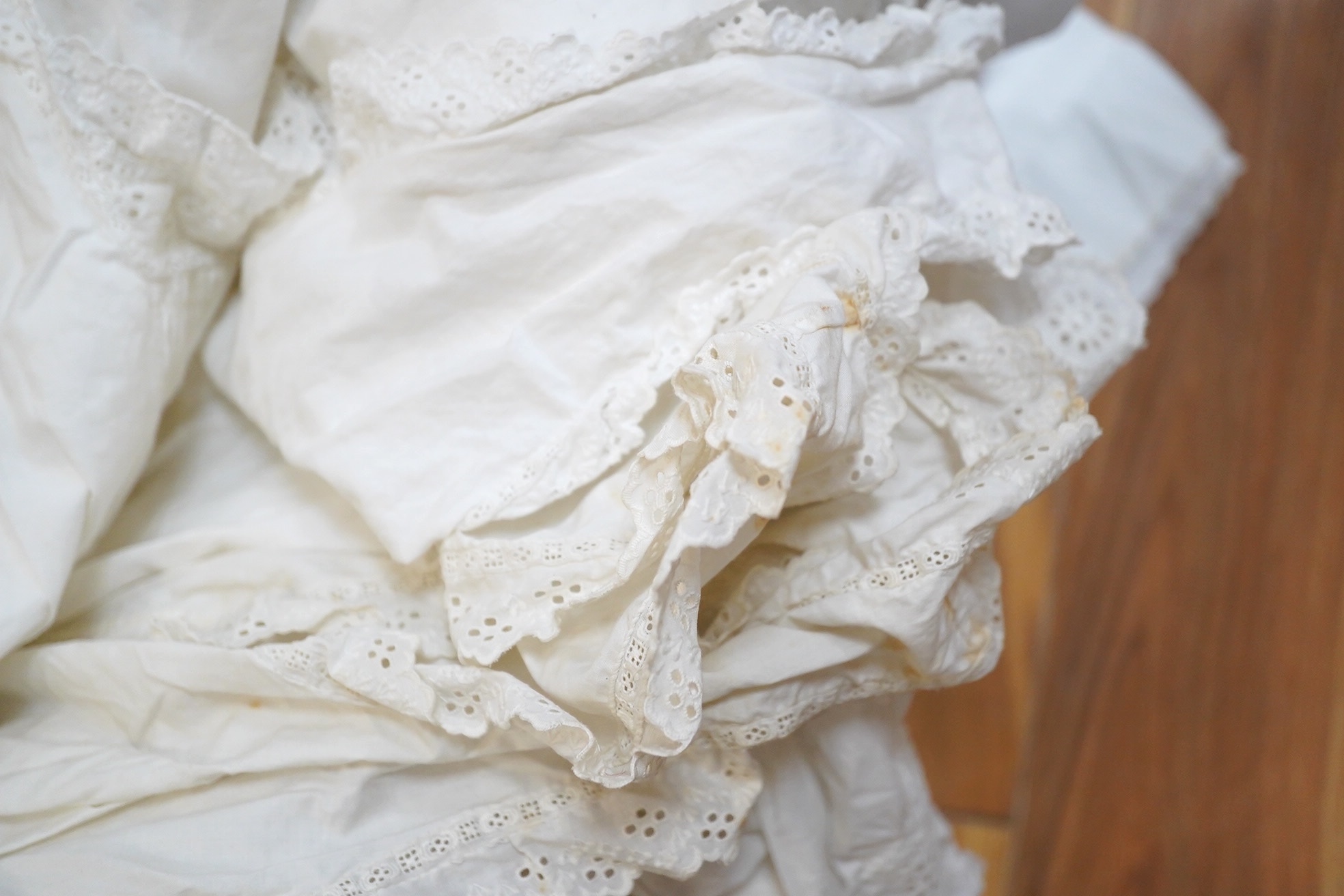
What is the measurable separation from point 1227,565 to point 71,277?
33.4 inches

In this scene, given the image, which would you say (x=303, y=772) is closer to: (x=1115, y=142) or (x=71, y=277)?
(x=71, y=277)

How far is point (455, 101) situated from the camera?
49 cm

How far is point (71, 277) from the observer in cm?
50

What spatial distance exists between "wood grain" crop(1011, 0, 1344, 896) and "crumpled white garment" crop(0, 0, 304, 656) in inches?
28.6

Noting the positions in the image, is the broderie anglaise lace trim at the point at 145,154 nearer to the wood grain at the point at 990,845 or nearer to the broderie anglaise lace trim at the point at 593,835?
the broderie anglaise lace trim at the point at 593,835

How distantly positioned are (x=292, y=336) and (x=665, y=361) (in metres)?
0.20

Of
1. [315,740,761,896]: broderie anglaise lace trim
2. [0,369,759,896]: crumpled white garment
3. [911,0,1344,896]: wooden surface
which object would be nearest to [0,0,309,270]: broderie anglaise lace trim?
[0,369,759,896]: crumpled white garment

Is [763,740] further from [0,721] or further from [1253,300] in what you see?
[1253,300]

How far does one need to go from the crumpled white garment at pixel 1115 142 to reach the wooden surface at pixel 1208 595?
30mm

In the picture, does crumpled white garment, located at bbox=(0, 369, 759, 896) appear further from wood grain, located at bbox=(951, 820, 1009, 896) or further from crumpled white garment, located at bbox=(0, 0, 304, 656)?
wood grain, located at bbox=(951, 820, 1009, 896)

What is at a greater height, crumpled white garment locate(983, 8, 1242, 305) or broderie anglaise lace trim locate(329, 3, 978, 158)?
broderie anglaise lace trim locate(329, 3, 978, 158)

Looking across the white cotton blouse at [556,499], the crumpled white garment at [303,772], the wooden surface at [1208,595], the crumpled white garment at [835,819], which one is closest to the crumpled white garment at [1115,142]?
the wooden surface at [1208,595]

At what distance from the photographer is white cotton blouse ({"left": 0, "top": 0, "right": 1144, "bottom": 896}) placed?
46 centimetres

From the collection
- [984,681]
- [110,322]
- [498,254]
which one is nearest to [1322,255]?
[984,681]
